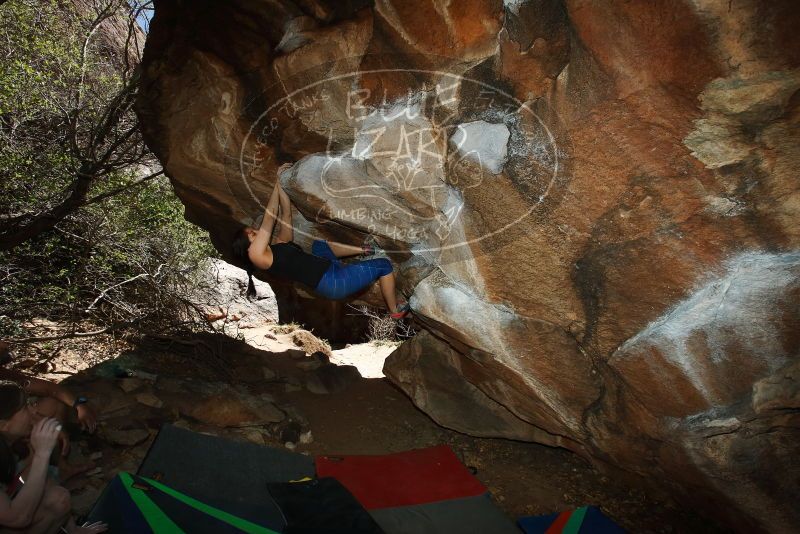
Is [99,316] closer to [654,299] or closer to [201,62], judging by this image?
[201,62]

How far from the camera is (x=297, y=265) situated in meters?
3.26

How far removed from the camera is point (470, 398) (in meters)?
4.12

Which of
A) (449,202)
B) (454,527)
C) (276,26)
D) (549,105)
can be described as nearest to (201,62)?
(276,26)

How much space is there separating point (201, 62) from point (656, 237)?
314cm

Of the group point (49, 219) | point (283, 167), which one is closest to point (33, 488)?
point (283, 167)

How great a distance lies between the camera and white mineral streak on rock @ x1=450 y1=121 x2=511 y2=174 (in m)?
2.49

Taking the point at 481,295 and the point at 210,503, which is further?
the point at 481,295

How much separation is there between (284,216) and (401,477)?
200 cm

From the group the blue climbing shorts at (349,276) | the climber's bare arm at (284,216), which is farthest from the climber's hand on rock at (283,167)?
the blue climbing shorts at (349,276)

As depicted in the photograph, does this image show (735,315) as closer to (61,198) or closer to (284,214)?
(284,214)

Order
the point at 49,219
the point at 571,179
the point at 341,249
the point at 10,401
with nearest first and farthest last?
the point at 571,179, the point at 10,401, the point at 341,249, the point at 49,219

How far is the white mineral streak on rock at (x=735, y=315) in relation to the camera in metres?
2.16

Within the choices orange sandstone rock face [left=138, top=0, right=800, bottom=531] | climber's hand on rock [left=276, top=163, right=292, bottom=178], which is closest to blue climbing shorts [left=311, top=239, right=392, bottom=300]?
orange sandstone rock face [left=138, top=0, right=800, bottom=531]

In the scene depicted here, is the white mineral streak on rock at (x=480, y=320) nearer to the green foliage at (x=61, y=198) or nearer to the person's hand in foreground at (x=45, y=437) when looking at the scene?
the person's hand in foreground at (x=45, y=437)
